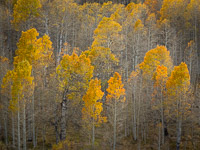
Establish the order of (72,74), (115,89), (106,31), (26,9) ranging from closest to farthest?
(72,74) < (115,89) < (106,31) < (26,9)

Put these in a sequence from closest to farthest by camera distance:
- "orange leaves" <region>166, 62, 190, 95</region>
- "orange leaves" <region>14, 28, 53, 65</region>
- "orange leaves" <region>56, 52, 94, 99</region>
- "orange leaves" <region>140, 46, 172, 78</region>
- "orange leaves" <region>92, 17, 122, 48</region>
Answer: "orange leaves" <region>56, 52, 94, 99</region> < "orange leaves" <region>14, 28, 53, 65</region> < "orange leaves" <region>166, 62, 190, 95</region> < "orange leaves" <region>92, 17, 122, 48</region> < "orange leaves" <region>140, 46, 172, 78</region>

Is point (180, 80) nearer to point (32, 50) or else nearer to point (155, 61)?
point (155, 61)

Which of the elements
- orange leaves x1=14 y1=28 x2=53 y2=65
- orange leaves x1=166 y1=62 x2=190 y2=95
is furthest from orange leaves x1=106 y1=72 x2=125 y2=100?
orange leaves x1=14 y1=28 x2=53 y2=65

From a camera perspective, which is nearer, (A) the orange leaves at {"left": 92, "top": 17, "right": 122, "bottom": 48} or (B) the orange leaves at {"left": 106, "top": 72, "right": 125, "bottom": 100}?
(B) the orange leaves at {"left": 106, "top": 72, "right": 125, "bottom": 100}

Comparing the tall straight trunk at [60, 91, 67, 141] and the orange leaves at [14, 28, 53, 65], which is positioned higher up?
the orange leaves at [14, 28, 53, 65]

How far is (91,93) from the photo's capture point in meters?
18.8

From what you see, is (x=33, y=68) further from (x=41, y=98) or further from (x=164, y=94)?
(x=164, y=94)

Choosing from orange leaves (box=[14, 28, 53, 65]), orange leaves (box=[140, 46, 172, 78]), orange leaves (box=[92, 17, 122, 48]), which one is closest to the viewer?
orange leaves (box=[14, 28, 53, 65])

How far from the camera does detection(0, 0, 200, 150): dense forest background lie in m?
18.8

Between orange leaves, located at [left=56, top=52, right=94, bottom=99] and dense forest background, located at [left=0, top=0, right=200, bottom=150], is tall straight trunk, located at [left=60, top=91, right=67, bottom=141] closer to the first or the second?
dense forest background, located at [left=0, top=0, right=200, bottom=150]

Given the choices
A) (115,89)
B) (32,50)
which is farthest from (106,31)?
(32,50)

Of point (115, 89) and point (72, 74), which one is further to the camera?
point (115, 89)

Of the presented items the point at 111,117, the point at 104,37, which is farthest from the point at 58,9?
the point at 111,117

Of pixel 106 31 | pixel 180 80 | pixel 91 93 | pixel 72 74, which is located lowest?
pixel 91 93
